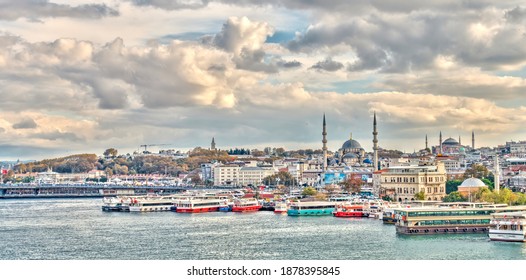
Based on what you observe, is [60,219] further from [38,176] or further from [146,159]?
A: [146,159]

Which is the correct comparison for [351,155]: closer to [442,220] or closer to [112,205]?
A: [112,205]

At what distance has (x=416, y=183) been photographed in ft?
75.0

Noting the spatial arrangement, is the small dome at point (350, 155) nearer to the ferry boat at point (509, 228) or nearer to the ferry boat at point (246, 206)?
the ferry boat at point (246, 206)

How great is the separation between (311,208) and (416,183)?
3.55 meters

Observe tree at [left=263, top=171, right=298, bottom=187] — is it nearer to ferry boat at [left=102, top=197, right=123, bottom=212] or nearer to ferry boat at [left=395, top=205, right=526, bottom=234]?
ferry boat at [left=102, top=197, right=123, bottom=212]

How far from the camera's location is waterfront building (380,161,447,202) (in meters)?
22.8

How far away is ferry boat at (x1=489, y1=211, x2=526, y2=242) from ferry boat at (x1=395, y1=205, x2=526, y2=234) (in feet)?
4.82

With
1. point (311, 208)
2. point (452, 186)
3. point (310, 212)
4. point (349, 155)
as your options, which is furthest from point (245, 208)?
point (349, 155)

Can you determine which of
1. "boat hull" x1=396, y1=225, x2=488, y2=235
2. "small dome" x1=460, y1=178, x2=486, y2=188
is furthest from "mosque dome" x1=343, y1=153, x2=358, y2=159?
"boat hull" x1=396, y1=225, x2=488, y2=235

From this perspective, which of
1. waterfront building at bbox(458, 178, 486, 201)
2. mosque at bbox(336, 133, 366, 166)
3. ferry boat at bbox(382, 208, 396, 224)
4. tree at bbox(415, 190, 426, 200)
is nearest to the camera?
ferry boat at bbox(382, 208, 396, 224)

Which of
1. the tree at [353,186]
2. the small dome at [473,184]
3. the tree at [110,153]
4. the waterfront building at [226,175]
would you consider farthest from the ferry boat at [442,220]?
the tree at [110,153]

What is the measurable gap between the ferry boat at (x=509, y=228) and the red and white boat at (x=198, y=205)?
424 inches

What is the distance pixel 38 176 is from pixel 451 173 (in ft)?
87.1
